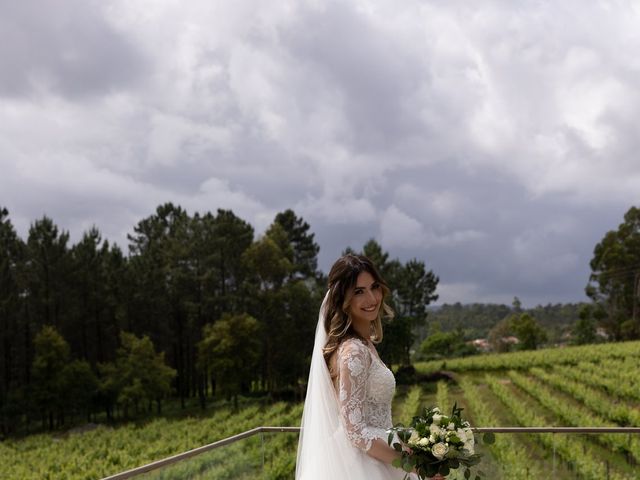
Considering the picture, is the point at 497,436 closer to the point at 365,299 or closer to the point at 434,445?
the point at 434,445

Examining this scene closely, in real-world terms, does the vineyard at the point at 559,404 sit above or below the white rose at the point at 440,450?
below

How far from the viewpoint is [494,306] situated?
3703 inches

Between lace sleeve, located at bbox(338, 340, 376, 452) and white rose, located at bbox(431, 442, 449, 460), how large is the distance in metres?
0.22

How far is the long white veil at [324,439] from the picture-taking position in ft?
8.11

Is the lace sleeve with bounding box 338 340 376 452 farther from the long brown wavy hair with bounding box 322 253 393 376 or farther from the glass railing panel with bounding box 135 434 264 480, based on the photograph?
the glass railing panel with bounding box 135 434 264 480

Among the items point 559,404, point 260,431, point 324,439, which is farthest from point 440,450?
point 559,404

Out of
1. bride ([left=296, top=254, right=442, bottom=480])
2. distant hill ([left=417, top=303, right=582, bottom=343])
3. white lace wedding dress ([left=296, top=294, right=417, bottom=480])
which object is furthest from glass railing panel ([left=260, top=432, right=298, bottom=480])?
distant hill ([left=417, top=303, right=582, bottom=343])

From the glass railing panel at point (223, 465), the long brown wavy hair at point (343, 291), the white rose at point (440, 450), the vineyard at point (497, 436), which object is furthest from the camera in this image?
the vineyard at point (497, 436)

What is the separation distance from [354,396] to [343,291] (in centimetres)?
38

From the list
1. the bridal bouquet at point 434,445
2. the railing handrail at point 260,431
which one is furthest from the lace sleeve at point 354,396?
the railing handrail at point 260,431

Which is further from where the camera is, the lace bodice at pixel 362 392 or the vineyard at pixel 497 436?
the vineyard at pixel 497 436

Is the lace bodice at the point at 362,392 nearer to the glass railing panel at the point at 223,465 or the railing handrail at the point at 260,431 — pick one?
the railing handrail at the point at 260,431

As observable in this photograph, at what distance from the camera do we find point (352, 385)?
2305 mm

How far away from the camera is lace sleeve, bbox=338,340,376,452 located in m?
2.30
